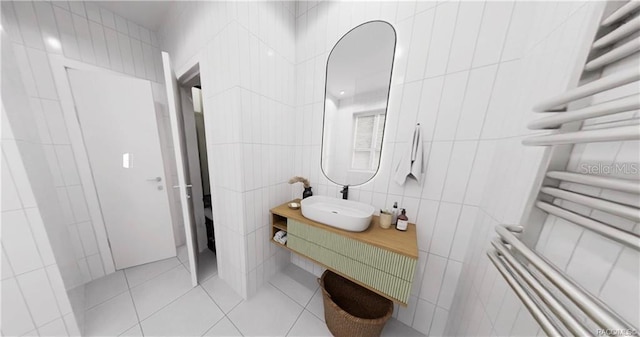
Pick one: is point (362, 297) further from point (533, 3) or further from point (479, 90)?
point (533, 3)

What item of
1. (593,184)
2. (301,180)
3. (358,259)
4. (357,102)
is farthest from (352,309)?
(357,102)

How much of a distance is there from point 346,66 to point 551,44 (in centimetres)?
99

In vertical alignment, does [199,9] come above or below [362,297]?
above

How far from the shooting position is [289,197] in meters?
1.59

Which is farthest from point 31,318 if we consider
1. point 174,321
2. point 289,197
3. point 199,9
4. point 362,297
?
point 199,9

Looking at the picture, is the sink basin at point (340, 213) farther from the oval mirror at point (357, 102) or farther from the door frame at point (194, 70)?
the door frame at point (194, 70)

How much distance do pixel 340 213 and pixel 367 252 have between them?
299 millimetres

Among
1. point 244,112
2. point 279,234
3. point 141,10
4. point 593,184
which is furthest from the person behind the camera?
point 141,10

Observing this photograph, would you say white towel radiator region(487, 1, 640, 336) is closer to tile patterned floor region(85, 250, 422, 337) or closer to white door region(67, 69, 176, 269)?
tile patterned floor region(85, 250, 422, 337)

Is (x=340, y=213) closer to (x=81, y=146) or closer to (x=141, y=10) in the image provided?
(x=81, y=146)

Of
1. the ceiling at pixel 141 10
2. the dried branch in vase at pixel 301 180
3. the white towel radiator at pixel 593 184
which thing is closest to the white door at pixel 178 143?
the ceiling at pixel 141 10

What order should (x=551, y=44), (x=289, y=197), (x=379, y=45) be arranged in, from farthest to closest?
(x=289, y=197)
(x=379, y=45)
(x=551, y=44)

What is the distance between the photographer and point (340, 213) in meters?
1.14

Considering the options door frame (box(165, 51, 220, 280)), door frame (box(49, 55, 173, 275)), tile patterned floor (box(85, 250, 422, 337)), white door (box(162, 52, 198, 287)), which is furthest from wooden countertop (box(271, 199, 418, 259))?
door frame (box(49, 55, 173, 275))
